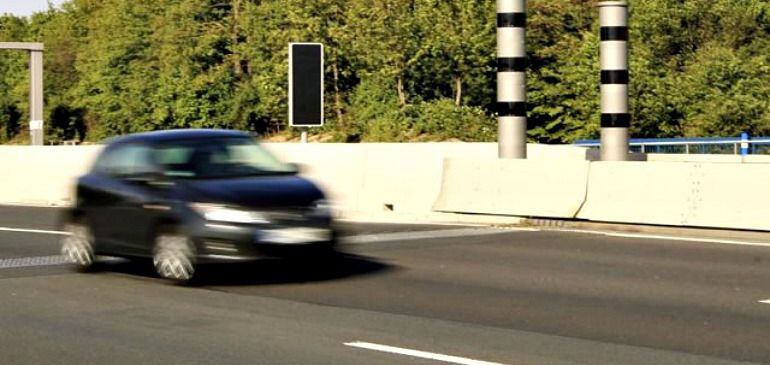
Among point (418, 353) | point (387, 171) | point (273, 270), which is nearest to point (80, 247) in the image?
point (273, 270)

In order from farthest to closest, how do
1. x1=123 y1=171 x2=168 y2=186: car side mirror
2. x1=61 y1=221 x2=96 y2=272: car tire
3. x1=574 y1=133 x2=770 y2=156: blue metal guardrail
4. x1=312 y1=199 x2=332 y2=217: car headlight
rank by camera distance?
x1=574 y1=133 x2=770 y2=156: blue metal guardrail
x1=61 y1=221 x2=96 y2=272: car tire
x1=123 y1=171 x2=168 y2=186: car side mirror
x1=312 y1=199 x2=332 y2=217: car headlight

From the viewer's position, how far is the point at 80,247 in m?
15.0

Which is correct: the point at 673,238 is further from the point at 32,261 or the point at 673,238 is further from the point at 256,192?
the point at 32,261

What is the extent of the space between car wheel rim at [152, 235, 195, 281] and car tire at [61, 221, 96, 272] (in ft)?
4.33

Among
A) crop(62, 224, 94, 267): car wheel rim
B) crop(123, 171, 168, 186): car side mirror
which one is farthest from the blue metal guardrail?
crop(123, 171, 168, 186): car side mirror

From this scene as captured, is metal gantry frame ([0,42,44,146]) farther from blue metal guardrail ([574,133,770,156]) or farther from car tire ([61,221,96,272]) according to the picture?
car tire ([61,221,96,272])

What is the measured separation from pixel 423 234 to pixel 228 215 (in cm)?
609

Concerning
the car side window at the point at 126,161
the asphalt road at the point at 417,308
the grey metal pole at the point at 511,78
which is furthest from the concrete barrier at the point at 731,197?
the car side window at the point at 126,161

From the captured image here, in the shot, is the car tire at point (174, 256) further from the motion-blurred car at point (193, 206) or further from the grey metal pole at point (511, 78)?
the grey metal pole at point (511, 78)

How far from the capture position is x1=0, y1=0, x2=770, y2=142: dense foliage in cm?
5812

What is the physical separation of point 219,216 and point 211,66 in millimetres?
69907

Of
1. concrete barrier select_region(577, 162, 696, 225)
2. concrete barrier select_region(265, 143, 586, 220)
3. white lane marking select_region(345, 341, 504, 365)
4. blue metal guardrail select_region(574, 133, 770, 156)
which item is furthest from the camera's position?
blue metal guardrail select_region(574, 133, 770, 156)

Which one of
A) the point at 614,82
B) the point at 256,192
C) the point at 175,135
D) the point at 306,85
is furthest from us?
the point at 306,85

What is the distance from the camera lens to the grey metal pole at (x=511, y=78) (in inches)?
894
